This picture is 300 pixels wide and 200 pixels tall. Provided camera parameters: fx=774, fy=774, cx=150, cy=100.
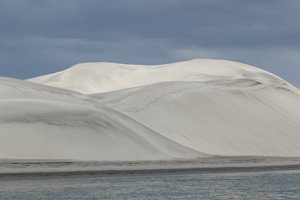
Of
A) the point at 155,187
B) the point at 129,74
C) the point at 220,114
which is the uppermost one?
the point at 129,74

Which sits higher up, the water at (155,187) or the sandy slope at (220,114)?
Result: the sandy slope at (220,114)

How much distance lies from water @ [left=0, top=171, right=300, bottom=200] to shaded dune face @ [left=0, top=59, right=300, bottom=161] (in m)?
18.3

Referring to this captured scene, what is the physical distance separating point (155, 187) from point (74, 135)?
3196 cm

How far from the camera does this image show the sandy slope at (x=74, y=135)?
220 feet

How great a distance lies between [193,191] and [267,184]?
697 centimetres

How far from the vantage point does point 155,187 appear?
41.8 metres

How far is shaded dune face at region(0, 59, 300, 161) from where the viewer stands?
70812 millimetres

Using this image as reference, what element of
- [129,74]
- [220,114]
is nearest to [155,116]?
[220,114]

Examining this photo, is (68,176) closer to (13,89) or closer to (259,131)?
(13,89)

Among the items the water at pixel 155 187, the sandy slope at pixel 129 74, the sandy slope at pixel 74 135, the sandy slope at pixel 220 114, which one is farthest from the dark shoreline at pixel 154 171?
the sandy slope at pixel 129 74

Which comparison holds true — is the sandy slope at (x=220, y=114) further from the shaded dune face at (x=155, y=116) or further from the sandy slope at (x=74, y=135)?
the sandy slope at (x=74, y=135)

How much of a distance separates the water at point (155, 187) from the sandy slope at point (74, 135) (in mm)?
17726

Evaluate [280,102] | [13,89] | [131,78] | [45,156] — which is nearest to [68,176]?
[45,156]

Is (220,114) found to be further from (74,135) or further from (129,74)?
(129,74)
